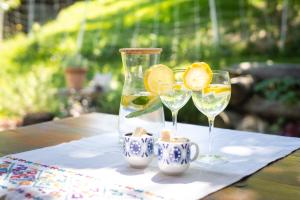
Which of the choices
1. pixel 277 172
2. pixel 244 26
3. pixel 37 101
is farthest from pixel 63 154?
pixel 244 26

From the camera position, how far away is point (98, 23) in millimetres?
6254

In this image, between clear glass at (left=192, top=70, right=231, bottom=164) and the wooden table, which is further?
clear glass at (left=192, top=70, right=231, bottom=164)

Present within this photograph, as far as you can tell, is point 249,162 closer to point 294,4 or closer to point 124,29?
point 294,4

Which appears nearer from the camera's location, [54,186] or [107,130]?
[54,186]

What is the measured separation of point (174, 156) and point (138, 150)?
9 centimetres

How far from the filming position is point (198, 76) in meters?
1.00

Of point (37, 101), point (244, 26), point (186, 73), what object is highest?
point (244, 26)

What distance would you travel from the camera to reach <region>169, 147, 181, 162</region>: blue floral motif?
3.00ft

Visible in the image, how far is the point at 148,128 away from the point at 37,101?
2.80 m

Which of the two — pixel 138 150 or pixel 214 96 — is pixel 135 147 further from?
pixel 214 96

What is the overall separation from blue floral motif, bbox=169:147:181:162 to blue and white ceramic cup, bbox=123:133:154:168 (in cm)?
7

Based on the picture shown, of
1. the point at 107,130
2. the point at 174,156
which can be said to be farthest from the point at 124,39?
the point at 174,156

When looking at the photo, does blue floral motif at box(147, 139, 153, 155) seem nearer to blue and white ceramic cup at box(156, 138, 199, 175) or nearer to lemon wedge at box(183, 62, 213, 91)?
blue and white ceramic cup at box(156, 138, 199, 175)

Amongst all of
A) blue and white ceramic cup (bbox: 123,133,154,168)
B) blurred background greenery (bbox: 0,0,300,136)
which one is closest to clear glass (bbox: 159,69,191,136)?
blue and white ceramic cup (bbox: 123,133,154,168)
